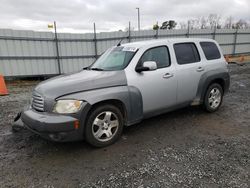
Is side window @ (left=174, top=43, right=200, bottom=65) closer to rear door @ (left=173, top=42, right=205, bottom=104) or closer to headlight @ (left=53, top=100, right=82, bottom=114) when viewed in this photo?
rear door @ (left=173, top=42, right=205, bottom=104)

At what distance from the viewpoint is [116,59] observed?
4371mm

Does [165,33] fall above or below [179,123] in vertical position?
above

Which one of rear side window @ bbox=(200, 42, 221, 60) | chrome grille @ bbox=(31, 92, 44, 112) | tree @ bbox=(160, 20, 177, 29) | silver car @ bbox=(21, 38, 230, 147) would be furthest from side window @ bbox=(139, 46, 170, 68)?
tree @ bbox=(160, 20, 177, 29)

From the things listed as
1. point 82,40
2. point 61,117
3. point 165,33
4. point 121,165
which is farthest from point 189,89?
point 165,33

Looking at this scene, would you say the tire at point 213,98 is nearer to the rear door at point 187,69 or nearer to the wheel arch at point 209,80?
the wheel arch at point 209,80

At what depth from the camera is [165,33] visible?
1502cm

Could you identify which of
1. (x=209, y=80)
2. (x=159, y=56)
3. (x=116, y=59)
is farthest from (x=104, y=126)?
(x=209, y=80)

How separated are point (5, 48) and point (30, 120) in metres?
9.14

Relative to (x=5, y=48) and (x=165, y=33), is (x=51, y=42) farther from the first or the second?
(x=165, y=33)

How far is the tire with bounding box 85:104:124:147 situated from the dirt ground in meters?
0.16

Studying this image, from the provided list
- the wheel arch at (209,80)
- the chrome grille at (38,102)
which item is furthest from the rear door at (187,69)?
the chrome grille at (38,102)

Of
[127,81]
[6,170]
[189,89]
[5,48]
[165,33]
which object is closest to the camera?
[6,170]

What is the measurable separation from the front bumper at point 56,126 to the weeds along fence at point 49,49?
356 inches

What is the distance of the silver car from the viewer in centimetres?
323
